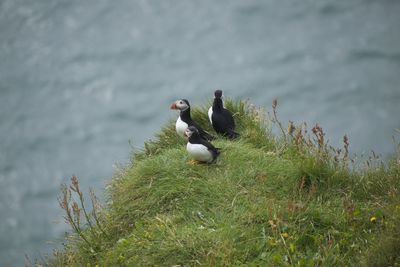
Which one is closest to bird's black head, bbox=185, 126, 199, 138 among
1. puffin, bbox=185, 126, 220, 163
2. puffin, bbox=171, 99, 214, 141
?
puffin, bbox=185, 126, 220, 163

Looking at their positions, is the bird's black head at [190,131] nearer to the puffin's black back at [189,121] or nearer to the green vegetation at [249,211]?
the green vegetation at [249,211]

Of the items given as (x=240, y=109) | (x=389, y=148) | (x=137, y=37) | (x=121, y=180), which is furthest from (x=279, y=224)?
(x=137, y=37)

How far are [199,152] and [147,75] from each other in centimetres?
2614

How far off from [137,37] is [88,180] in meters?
12.9

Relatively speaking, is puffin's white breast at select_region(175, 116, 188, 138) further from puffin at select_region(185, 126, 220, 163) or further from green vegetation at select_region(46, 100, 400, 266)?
puffin at select_region(185, 126, 220, 163)

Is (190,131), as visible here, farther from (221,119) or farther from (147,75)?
(147,75)

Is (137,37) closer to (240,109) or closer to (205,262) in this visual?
(240,109)

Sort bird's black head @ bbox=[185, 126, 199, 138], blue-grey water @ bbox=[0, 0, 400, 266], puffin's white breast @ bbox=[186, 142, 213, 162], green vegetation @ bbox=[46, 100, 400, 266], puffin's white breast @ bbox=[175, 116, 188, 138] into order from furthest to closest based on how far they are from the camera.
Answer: blue-grey water @ bbox=[0, 0, 400, 266] < puffin's white breast @ bbox=[175, 116, 188, 138] < bird's black head @ bbox=[185, 126, 199, 138] < puffin's white breast @ bbox=[186, 142, 213, 162] < green vegetation @ bbox=[46, 100, 400, 266]

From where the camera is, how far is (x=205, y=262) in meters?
6.34

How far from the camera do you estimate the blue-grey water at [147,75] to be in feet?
85.4

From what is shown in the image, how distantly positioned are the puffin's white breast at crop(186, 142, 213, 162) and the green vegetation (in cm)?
12

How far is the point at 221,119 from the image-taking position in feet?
29.6

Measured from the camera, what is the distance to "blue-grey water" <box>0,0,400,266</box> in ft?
85.4

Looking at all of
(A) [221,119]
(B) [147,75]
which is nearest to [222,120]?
(A) [221,119]
